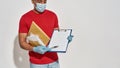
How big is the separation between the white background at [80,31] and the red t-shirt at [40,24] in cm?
65

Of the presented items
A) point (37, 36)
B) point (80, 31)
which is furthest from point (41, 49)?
point (80, 31)

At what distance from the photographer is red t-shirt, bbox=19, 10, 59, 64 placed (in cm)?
161

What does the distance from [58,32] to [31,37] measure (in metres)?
0.16

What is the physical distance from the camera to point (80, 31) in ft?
7.70

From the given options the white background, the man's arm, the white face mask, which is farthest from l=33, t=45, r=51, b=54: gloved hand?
the white background

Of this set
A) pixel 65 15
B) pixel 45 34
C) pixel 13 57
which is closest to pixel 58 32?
pixel 45 34

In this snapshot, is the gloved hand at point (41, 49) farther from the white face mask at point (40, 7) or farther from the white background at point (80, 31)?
the white background at point (80, 31)

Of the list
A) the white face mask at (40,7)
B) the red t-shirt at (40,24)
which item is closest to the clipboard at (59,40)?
the red t-shirt at (40,24)

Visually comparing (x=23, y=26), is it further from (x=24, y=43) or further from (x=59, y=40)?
(x=59, y=40)

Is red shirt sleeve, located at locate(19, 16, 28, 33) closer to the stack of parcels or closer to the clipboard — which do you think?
the stack of parcels

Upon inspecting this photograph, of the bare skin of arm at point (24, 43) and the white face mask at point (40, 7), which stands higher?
the white face mask at point (40, 7)

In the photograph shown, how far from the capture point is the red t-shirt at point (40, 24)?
63.5 inches

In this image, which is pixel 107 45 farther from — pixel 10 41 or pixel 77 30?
pixel 10 41

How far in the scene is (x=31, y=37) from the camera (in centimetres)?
161
